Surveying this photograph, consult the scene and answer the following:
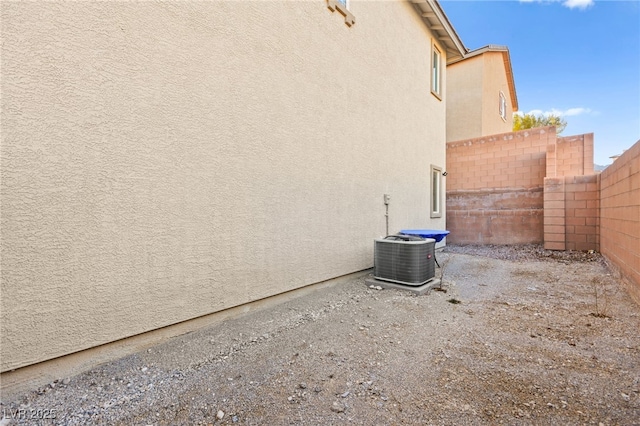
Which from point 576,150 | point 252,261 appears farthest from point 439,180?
point 252,261

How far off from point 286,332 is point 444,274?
3.72 m

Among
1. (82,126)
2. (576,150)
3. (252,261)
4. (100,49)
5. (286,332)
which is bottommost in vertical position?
(286,332)

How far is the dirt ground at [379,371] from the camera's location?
1.70 meters

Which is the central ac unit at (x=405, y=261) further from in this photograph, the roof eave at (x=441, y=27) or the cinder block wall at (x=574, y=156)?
the cinder block wall at (x=574, y=156)

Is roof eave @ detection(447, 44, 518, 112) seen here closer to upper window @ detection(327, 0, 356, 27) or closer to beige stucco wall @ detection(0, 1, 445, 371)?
upper window @ detection(327, 0, 356, 27)

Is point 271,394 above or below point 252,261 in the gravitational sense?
below

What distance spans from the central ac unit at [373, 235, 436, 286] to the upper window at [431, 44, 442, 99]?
5443mm

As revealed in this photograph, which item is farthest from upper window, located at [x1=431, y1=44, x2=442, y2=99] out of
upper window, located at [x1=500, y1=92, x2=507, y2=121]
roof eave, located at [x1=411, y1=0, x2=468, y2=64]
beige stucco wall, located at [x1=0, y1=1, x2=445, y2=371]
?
upper window, located at [x1=500, y1=92, x2=507, y2=121]

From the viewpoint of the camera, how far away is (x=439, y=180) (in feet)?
27.1

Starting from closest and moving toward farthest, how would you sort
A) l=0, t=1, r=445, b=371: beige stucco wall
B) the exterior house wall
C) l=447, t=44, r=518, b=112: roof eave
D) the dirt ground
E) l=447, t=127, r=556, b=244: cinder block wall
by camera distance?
1. the dirt ground
2. l=0, t=1, r=445, b=371: beige stucco wall
3. l=447, t=127, r=556, b=244: cinder block wall
4. l=447, t=44, r=518, b=112: roof eave
5. the exterior house wall

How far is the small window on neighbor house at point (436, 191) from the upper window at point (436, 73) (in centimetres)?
220

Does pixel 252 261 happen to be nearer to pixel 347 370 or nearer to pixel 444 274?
pixel 347 370

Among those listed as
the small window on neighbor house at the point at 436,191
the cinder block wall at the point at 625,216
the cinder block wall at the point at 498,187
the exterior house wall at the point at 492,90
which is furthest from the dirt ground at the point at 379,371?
the exterior house wall at the point at 492,90

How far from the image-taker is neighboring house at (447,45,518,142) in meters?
11.7
